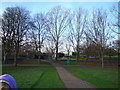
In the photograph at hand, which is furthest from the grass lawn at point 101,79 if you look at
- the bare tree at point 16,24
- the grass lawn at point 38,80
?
the bare tree at point 16,24

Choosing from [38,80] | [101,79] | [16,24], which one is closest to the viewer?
[38,80]

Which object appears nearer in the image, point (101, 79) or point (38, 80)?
point (38, 80)

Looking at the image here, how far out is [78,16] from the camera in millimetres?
43000

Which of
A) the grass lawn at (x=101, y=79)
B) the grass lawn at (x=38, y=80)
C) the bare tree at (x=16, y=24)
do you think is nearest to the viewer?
the grass lawn at (x=38, y=80)

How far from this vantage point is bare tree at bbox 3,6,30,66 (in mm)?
24797

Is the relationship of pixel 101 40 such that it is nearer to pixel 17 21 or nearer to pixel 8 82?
pixel 17 21

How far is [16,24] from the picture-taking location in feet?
84.2

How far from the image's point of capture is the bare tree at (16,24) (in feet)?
81.4

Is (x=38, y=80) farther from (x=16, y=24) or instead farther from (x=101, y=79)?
(x=16, y=24)

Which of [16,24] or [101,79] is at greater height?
[16,24]

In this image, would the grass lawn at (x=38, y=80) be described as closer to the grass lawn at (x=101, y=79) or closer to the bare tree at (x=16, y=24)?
the grass lawn at (x=101, y=79)

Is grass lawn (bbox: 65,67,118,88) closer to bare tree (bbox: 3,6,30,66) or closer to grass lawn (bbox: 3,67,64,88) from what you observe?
grass lawn (bbox: 3,67,64,88)

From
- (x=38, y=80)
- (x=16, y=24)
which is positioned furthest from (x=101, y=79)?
(x=16, y=24)

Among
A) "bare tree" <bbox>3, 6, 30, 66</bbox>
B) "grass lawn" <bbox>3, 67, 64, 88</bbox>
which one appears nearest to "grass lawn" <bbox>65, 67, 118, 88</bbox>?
"grass lawn" <bbox>3, 67, 64, 88</bbox>
